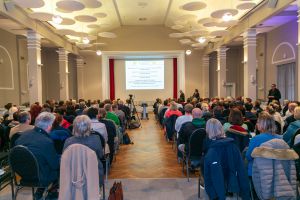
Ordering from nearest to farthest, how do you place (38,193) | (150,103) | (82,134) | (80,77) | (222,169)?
(222,169) < (82,134) < (38,193) < (80,77) < (150,103)

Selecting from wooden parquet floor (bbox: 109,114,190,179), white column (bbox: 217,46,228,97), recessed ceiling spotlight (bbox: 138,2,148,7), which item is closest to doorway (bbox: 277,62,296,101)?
white column (bbox: 217,46,228,97)

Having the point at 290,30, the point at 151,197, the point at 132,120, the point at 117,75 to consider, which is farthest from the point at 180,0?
the point at 151,197

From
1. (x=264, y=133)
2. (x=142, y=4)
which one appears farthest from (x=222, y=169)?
(x=142, y=4)

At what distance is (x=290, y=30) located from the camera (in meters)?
9.74

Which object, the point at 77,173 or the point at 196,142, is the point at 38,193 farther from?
the point at 196,142

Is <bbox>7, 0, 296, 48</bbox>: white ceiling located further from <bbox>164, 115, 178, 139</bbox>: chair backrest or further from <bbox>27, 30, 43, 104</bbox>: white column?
<bbox>164, 115, 178, 139</bbox>: chair backrest

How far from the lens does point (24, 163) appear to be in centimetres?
278

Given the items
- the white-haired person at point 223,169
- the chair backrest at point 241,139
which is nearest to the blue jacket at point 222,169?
the white-haired person at point 223,169

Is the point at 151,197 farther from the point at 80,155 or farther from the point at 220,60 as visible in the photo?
the point at 220,60

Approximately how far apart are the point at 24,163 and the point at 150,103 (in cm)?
1352

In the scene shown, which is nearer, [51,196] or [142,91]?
[51,196]

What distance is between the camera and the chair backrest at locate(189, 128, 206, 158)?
3680mm

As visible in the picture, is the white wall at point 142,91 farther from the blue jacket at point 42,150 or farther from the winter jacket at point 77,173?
the winter jacket at point 77,173

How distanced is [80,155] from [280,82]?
10402mm
